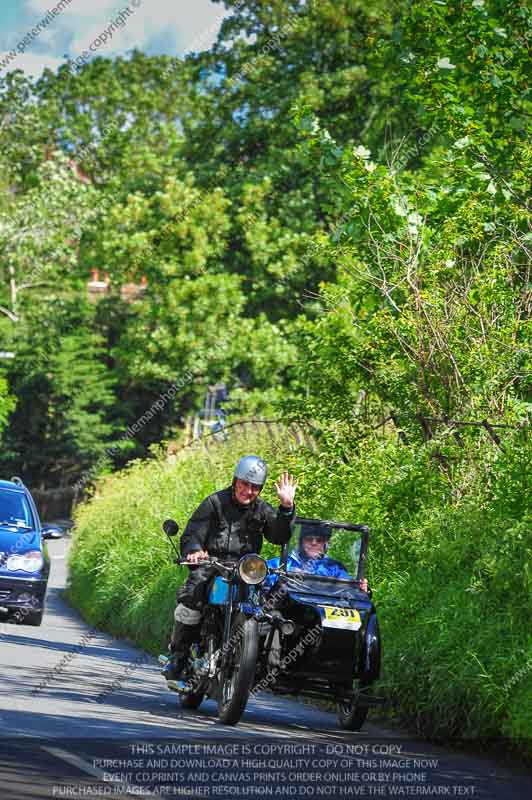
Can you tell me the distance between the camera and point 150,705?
12.2 metres

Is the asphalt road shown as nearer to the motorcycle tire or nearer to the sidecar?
the motorcycle tire

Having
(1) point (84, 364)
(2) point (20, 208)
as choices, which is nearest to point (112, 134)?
(2) point (20, 208)

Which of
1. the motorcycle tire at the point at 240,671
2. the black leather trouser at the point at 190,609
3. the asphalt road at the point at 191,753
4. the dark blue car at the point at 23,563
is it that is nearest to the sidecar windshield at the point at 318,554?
the black leather trouser at the point at 190,609

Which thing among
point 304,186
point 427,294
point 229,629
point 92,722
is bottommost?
point 92,722

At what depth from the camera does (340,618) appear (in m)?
11.6

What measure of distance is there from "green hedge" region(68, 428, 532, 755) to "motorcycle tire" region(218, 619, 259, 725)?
4.61ft

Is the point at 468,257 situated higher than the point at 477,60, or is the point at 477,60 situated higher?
the point at 477,60

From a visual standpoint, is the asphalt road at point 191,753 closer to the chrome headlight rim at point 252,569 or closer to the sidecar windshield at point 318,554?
the chrome headlight rim at point 252,569

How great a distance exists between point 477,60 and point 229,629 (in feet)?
24.4

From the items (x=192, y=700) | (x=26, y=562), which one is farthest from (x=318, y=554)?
(x=26, y=562)

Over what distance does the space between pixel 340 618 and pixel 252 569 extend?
947 mm

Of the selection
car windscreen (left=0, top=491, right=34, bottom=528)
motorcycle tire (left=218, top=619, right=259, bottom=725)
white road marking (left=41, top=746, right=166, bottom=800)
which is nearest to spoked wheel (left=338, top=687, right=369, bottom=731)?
motorcycle tire (left=218, top=619, right=259, bottom=725)

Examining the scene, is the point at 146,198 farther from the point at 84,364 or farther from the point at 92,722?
the point at 92,722

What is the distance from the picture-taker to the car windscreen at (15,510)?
64.4ft
